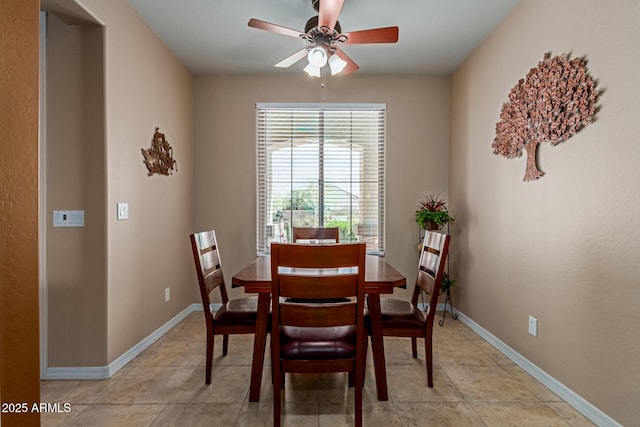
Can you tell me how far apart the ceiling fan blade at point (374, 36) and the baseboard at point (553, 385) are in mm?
2372

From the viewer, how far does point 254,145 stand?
3.75 m

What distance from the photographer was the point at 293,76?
3.71 m

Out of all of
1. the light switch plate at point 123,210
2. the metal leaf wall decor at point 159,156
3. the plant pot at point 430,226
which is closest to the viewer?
the light switch plate at point 123,210

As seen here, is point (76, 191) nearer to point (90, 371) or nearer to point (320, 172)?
point (90, 371)

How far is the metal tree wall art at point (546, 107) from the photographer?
1.85m

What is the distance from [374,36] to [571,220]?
1.65 meters

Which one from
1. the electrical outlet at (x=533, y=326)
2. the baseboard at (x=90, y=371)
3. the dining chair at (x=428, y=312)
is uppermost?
the dining chair at (x=428, y=312)

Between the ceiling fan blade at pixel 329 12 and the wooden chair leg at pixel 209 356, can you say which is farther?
the wooden chair leg at pixel 209 356

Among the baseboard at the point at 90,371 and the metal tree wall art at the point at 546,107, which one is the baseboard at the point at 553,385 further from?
the baseboard at the point at 90,371

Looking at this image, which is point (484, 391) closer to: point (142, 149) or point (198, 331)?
point (198, 331)

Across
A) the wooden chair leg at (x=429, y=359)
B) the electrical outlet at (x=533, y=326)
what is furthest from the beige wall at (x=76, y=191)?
the electrical outlet at (x=533, y=326)

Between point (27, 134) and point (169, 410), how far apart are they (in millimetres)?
1632

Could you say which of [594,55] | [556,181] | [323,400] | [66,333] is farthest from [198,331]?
[594,55]

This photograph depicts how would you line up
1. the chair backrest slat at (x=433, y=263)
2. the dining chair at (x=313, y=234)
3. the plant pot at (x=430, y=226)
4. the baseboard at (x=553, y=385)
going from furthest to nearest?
1. the plant pot at (x=430, y=226)
2. the dining chair at (x=313, y=234)
3. the chair backrest slat at (x=433, y=263)
4. the baseboard at (x=553, y=385)
